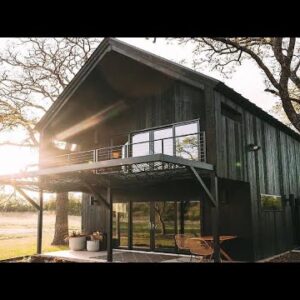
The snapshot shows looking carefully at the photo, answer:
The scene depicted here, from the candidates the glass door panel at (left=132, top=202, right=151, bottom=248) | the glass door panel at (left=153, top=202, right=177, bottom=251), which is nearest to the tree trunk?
the glass door panel at (left=132, top=202, right=151, bottom=248)

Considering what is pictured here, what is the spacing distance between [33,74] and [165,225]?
41.3ft

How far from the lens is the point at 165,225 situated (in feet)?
43.3

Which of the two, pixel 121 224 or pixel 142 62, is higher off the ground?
pixel 142 62

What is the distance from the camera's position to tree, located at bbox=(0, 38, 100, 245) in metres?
20.5

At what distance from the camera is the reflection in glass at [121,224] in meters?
14.6

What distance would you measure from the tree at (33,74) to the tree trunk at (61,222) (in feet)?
11.3

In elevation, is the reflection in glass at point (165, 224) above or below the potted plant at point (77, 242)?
above

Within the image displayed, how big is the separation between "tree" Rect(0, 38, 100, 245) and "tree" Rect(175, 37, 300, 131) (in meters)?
7.40

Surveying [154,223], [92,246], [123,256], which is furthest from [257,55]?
[92,246]

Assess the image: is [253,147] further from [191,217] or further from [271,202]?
[191,217]

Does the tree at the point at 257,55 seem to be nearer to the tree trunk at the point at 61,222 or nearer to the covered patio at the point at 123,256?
the covered patio at the point at 123,256

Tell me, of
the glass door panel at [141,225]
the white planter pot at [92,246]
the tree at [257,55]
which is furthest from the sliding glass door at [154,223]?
the tree at [257,55]
